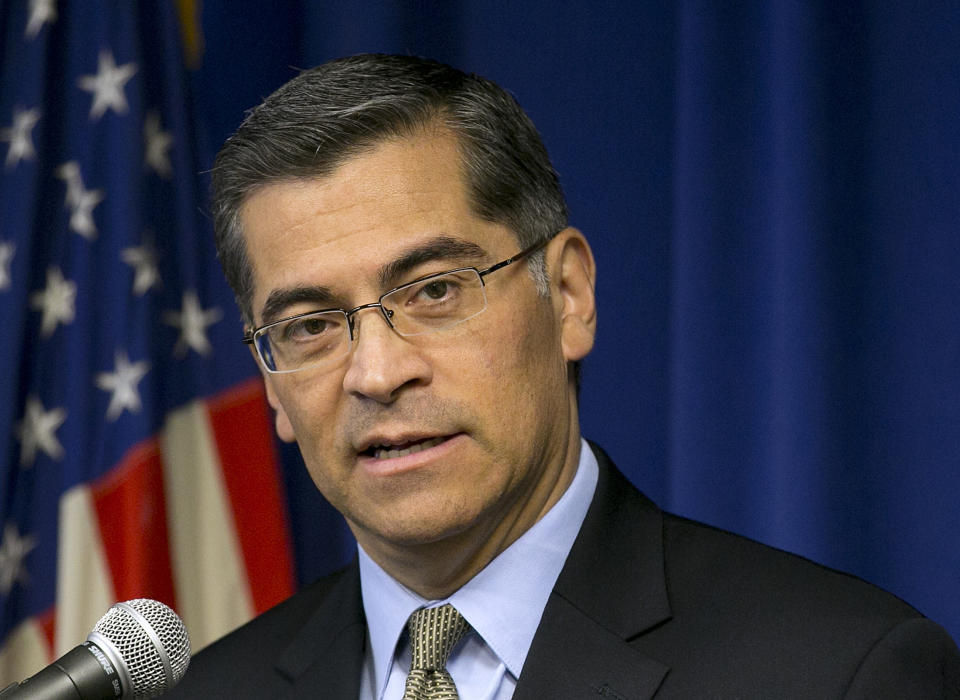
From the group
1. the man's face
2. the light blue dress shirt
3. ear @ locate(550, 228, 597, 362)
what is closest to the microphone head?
the man's face

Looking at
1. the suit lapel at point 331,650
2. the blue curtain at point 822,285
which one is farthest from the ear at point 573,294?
the blue curtain at point 822,285

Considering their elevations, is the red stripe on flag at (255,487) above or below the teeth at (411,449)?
A: below

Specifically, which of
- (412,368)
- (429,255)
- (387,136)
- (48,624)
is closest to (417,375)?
(412,368)

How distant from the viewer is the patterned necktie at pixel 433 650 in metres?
1.95

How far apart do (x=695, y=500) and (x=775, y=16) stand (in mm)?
1259

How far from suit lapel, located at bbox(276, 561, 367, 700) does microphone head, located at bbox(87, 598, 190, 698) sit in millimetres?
658

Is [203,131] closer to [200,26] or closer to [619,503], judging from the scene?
[200,26]

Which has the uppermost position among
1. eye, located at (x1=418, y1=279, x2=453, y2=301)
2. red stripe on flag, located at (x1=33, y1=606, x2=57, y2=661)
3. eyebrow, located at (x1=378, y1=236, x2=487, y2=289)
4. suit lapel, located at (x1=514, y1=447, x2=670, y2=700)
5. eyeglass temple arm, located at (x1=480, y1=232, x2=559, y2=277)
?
eyebrow, located at (x1=378, y1=236, x2=487, y2=289)

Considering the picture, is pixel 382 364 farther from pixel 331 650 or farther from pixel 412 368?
pixel 331 650

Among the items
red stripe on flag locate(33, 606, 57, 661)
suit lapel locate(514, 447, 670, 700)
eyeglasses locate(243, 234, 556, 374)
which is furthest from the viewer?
red stripe on flag locate(33, 606, 57, 661)

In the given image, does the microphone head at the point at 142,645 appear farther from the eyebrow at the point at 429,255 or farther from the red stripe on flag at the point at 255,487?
the red stripe on flag at the point at 255,487

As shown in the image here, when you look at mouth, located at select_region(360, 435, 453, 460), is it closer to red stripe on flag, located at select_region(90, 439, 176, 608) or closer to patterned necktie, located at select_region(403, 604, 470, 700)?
patterned necktie, located at select_region(403, 604, 470, 700)

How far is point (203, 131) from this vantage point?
11.4 feet

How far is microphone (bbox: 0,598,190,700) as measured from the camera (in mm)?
1362
